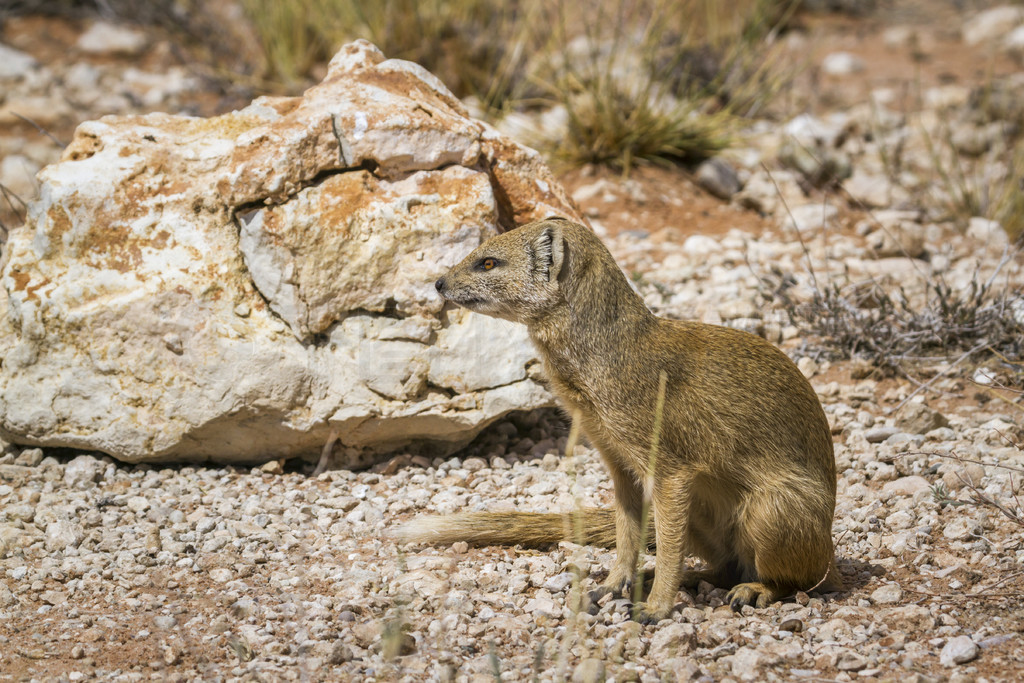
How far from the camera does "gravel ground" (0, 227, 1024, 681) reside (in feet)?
9.13

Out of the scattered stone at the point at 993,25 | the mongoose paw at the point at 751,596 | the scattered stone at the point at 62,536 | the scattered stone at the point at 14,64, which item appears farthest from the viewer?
the scattered stone at the point at 993,25

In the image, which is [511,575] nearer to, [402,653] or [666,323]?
[402,653]

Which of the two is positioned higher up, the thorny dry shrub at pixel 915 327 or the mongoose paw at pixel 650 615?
the thorny dry shrub at pixel 915 327

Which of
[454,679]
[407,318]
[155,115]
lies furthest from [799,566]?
[155,115]

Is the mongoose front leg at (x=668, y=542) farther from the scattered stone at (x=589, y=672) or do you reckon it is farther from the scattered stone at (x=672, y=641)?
the scattered stone at (x=589, y=672)

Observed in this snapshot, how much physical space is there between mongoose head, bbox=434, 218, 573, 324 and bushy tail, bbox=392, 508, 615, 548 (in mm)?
→ 729

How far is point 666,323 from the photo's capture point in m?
3.37

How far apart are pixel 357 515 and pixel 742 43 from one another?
18.1 ft

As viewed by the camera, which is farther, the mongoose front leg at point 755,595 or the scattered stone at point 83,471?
the scattered stone at point 83,471

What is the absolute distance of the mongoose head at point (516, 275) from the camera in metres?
3.25

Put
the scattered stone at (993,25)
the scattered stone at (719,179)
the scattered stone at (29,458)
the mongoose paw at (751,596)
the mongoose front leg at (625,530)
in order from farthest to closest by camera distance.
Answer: the scattered stone at (993,25)
the scattered stone at (719,179)
the scattered stone at (29,458)
the mongoose front leg at (625,530)
the mongoose paw at (751,596)

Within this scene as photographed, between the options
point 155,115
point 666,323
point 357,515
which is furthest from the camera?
point 155,115

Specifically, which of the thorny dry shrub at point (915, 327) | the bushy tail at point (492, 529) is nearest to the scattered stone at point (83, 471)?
the bushy tail at point (492, 529)

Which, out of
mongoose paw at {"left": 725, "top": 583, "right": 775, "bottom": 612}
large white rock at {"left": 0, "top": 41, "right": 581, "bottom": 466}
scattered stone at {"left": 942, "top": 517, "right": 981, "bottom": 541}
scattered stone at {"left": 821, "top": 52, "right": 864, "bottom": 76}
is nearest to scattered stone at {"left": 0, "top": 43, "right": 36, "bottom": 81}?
large white rock at {"left": 0, "top": 41, "right": 581, "bottom": 466}
